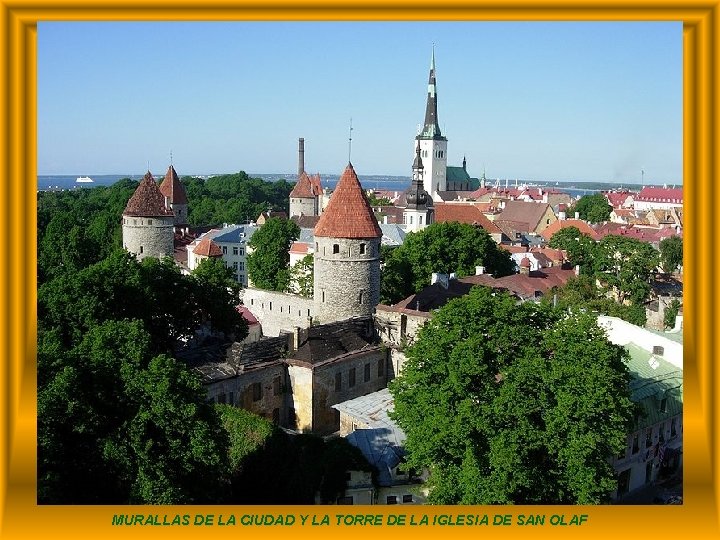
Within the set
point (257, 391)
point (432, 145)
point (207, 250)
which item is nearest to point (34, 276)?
point (257, 391)

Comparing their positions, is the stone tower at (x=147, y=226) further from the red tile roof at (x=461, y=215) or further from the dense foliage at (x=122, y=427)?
the red tile roof at (x=461, y=215)

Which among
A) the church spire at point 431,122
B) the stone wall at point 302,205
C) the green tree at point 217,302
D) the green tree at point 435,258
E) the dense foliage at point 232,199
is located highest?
the church spire at point 431,122

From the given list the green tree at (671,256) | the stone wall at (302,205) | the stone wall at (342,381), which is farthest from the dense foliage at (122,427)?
the stone wall at (302,205)

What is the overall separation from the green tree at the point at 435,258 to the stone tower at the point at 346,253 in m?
8.33

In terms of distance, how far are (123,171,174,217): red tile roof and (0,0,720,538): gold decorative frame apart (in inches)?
1508

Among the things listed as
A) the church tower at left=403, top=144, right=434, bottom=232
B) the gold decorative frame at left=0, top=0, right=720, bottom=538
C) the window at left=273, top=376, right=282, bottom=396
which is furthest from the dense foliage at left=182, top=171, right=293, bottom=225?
the gold decorative frame at left=0, top=0, right=720, bottom=538

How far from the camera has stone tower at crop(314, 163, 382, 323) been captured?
32.7 meters

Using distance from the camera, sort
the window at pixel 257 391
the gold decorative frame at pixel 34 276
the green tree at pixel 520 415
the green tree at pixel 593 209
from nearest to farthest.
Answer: the gold decorative frame at pixel 34 276, the green tree at pixel 520 415, the window at pixel 257 391, the green tree at pixel 593 209

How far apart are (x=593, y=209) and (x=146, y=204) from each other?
3367 inches

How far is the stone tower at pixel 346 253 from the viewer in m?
32.7

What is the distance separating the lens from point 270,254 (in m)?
53.1

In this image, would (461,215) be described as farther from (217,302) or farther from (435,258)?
(217,302)
